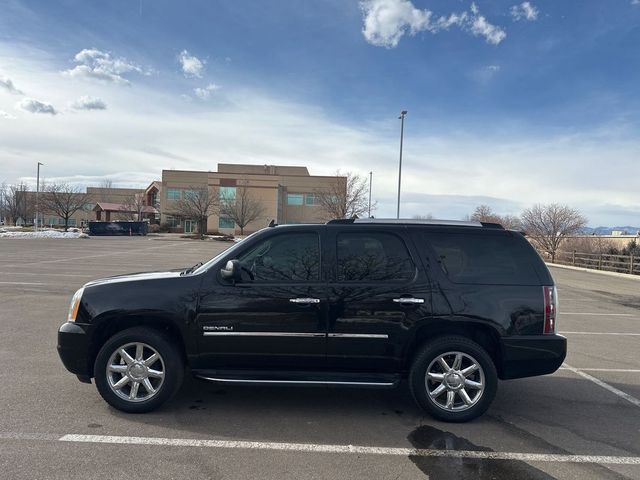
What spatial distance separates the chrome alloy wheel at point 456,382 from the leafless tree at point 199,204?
5894 cm

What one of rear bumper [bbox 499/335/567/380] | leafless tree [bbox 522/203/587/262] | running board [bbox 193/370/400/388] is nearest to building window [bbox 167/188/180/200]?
leafless tree [bbox 522/203/587/262]

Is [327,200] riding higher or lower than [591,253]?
higher

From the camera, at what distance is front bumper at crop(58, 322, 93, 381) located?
442 cm

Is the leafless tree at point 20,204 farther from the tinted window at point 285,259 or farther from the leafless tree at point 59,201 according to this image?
the tinted window at point 285,259

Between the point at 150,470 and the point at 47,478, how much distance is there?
26.0 inches

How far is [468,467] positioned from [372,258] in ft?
6.35

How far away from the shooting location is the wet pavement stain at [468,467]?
3.43 meters

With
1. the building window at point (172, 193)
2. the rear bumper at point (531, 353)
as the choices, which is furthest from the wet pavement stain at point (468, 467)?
the building window at point (172, 193)

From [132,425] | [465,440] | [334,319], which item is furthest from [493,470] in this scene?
[132,425]

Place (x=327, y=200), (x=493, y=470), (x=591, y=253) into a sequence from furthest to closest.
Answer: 1. (x=327, y=200)
2. (x=591, y=253)
3. (x=493, y=470)

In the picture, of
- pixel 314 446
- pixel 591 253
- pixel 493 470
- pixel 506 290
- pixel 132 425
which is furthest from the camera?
pixel 591 253

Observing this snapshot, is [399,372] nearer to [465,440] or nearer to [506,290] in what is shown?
[465,440]

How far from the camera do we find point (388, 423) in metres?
4.36

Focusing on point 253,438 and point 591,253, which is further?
point 591,253
